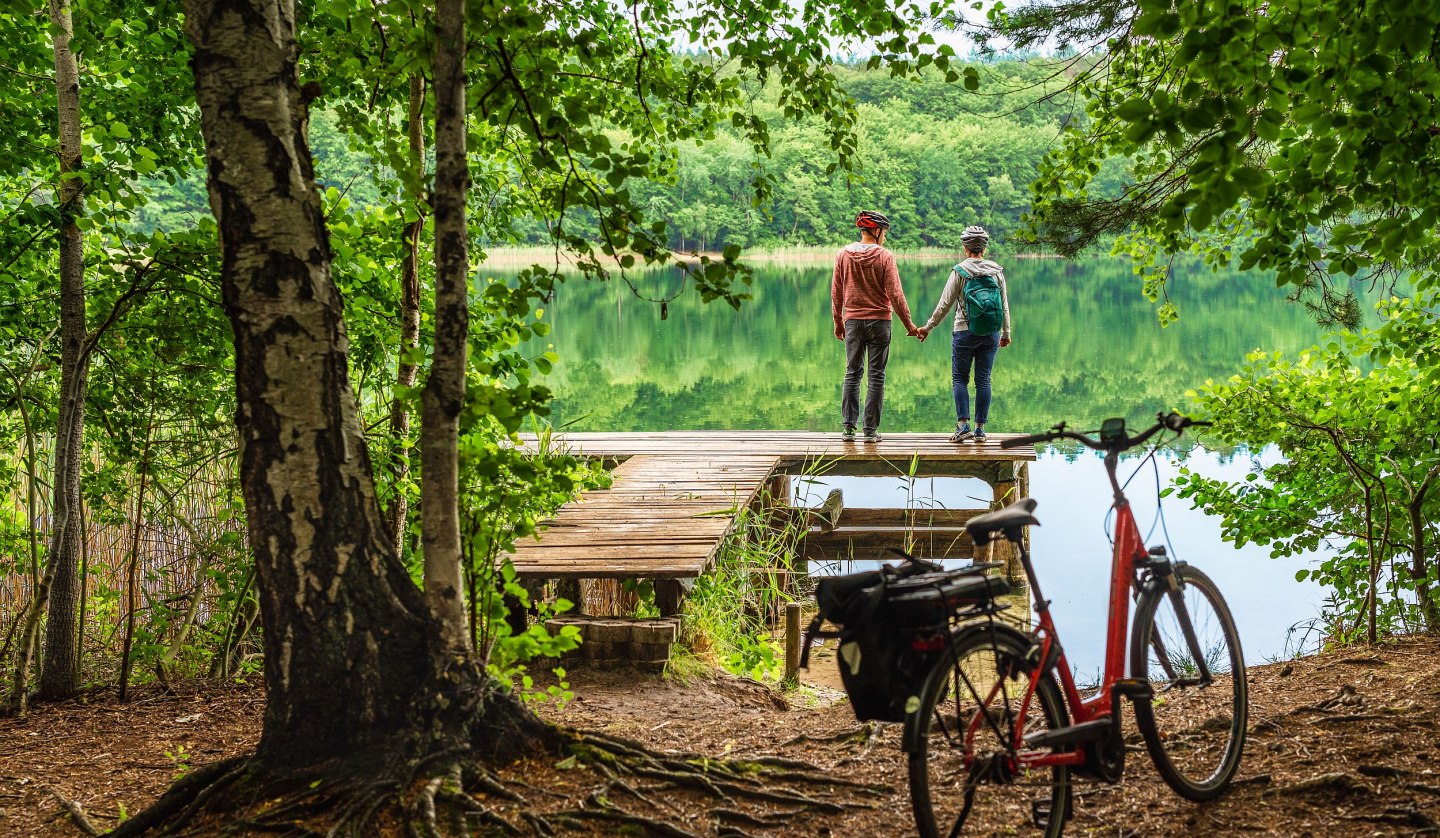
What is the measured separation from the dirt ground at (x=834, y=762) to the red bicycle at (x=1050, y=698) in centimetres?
15

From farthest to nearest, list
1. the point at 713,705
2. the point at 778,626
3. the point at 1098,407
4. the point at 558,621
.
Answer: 1. the point at 1098,407
2. the point at 778,626
3. the point at 558,621
4. the point at 713,705

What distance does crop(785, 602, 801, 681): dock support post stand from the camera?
645 cm

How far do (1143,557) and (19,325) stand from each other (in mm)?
4464

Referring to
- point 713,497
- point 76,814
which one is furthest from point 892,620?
point 713,497

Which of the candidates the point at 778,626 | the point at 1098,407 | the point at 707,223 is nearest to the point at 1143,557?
the point at 778,626

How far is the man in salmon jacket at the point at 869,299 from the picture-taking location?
9.29 meters

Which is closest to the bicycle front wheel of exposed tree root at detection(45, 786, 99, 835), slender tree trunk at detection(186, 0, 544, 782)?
slender tree trunk at detection(186, 0, 544, 782)

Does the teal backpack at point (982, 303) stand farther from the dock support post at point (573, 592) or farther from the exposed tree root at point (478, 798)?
the exposed tree root at point (478, 798)

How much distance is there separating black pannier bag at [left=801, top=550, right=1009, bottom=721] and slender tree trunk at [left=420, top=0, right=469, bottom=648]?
38.7 inches

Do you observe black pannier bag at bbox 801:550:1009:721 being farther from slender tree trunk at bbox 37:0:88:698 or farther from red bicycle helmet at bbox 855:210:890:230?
red bicycle helmet at bbox 855:210:890:230

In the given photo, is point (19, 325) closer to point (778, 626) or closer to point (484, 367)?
point (484, 367)

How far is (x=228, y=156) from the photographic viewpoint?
2793 mm

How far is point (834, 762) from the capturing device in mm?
3711

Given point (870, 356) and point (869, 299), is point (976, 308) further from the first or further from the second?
point (870, 356)
